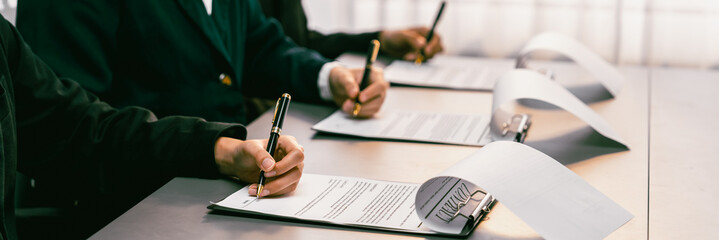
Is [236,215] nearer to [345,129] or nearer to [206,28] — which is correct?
[345,129]

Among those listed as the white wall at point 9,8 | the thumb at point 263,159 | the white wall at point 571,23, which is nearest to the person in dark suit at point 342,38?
the white wall at point 571,23

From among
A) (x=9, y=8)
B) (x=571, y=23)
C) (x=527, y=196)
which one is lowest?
(x=571, y=23)

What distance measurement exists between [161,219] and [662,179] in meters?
0.66

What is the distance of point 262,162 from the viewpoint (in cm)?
99

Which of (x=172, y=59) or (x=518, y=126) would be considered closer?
(x=518, y=126)

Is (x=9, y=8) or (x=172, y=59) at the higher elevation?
(x=9, y=8)

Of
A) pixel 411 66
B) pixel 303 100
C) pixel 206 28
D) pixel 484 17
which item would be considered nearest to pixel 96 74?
pixel 206 28

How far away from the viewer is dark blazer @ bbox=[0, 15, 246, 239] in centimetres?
108

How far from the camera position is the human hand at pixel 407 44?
192cm

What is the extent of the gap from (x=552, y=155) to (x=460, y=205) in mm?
323

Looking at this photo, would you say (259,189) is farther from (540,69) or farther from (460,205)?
(540,69)

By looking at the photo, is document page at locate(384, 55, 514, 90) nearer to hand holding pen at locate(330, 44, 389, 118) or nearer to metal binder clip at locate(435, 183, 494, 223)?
hand holding pen at locate(330, 44, 389, 118)

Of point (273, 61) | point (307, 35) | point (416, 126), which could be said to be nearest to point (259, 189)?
point (416, 126)

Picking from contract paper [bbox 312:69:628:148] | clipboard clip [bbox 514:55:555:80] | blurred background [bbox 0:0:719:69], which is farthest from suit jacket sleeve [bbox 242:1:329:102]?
blurred background [bbox 0:0:719:69]
